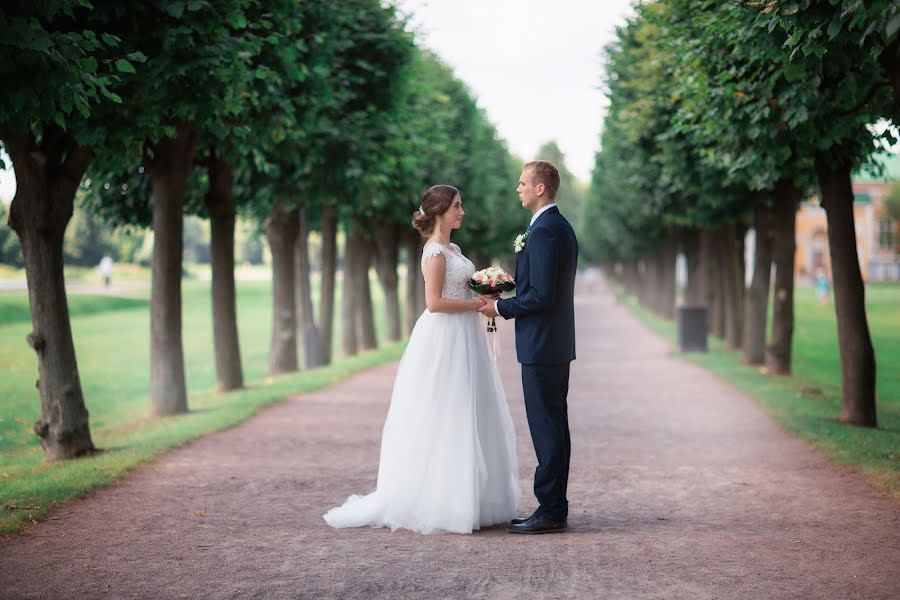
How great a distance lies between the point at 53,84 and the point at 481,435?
3.79m

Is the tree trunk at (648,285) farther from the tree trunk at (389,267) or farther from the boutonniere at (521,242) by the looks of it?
the boutonniere at (521,242)

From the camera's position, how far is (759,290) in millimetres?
21531

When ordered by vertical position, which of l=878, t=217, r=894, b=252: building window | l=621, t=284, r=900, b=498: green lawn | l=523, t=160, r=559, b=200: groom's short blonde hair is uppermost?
l=878, t=217, r=894, b=252: building window

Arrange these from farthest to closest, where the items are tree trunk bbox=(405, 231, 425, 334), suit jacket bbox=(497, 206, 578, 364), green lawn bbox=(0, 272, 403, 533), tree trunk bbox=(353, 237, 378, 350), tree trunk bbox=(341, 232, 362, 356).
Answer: tree trunk bbox=(405, 231, 425, 334) → tree trunk bbox=(353, 237, 378, 350) → tree trunk bbox=(341, 232, 362, 356) → green lawn bbox=(0, 272, 403, 533) → suit jacket bbox=(497, 206, 578, 364)

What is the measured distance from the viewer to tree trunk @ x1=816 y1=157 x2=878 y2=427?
1290 centimetres

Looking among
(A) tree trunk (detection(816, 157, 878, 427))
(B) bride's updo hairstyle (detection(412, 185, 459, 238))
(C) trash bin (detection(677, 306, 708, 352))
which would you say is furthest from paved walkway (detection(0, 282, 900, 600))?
(C) trash bin (detection(677, 306, 708, 352))

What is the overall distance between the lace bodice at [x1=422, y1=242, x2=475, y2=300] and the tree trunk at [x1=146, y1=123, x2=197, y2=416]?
775 centimetres

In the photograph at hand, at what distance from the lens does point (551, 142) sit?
513ft

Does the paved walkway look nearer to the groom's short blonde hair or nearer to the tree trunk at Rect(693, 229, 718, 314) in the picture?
the groom's short blonde hair

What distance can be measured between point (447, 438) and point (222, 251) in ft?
35.4

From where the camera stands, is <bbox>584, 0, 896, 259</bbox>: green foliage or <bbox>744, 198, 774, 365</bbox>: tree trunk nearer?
<bbox>584, 0, 896, 259</bbox>: green foliage

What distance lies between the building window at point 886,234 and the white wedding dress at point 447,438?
9465 cm

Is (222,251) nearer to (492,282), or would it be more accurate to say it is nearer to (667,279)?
(492,282)

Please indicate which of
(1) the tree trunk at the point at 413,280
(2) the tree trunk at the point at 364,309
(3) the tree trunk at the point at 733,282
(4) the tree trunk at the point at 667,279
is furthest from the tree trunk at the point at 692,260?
(2) the tree trunk at the point at 364,309
